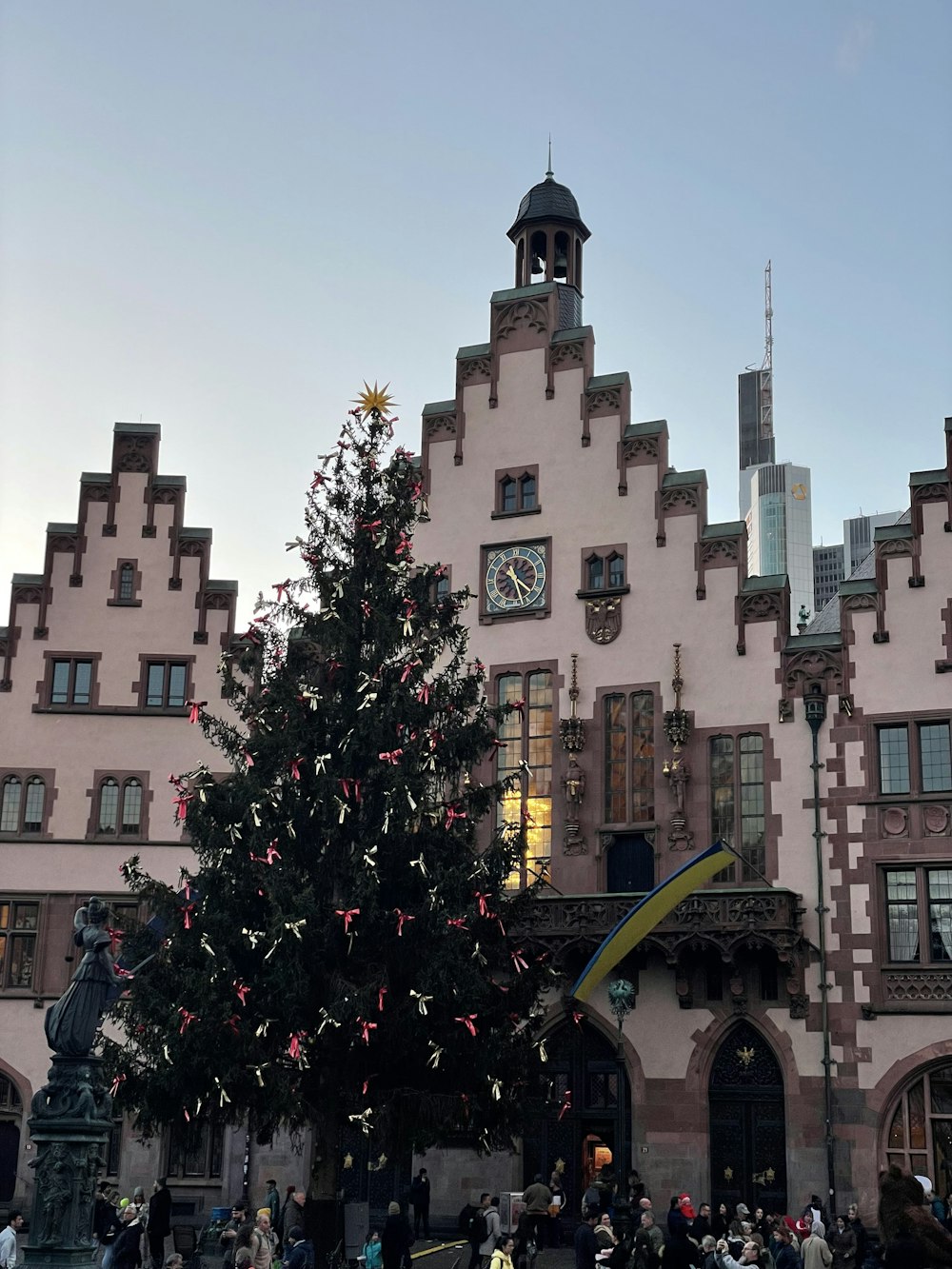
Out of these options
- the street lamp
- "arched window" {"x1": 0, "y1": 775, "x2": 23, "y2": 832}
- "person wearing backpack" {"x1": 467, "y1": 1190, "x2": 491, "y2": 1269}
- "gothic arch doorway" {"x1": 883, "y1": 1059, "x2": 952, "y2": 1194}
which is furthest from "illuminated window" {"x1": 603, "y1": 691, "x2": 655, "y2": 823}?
"arched window" {"x1": 0, "y1": 775, "x2": 23, "y2": 832}

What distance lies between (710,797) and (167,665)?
48.2 feet

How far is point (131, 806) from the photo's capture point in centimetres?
4162

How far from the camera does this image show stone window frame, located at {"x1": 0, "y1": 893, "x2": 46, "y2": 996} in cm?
4012

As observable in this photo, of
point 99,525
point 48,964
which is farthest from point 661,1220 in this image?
point 99,525

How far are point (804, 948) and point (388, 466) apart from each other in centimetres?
1374

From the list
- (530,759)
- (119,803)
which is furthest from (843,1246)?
(119,803)

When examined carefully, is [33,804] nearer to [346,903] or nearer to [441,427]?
[441,427]

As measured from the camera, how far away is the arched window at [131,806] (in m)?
41.5

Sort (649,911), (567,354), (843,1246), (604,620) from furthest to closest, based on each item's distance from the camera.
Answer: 1. (567,354)
2. (604,620)
3. (649,911)
4. (843,1246)

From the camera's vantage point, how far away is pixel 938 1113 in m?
33.9

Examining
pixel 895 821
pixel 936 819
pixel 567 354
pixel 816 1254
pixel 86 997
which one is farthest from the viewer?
pixel 567 354

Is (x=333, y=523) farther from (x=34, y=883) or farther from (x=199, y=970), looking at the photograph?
(x=34, y=883)

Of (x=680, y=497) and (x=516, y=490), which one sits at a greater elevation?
(x=516, y=490)

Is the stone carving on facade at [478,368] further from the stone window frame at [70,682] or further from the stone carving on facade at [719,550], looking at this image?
the stone window frame at [70,682]
